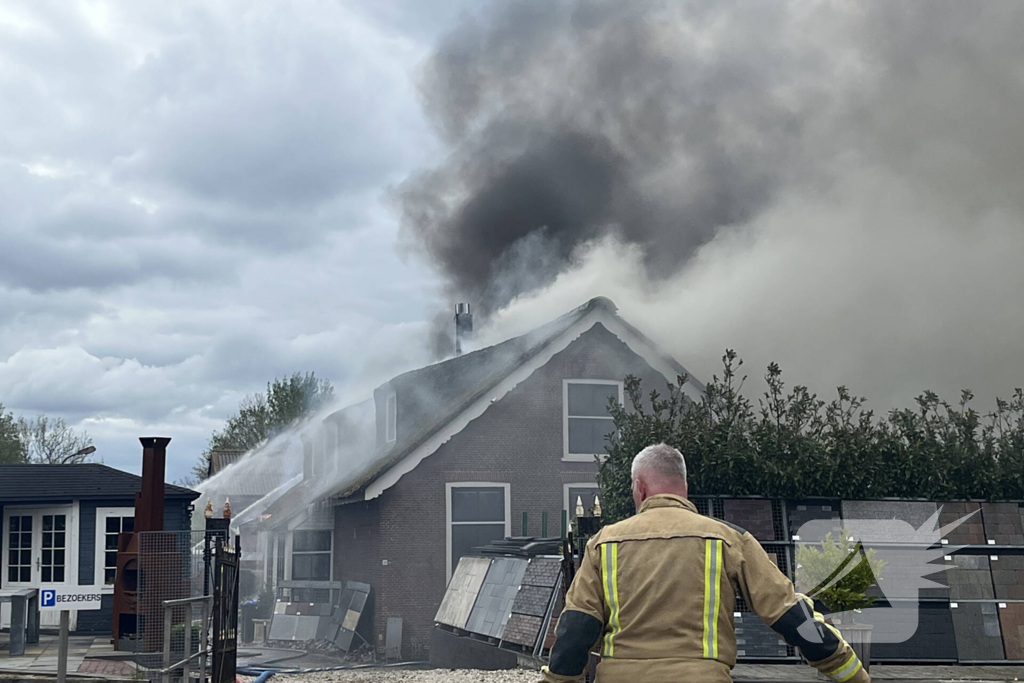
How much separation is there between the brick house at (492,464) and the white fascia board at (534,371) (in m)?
0.03

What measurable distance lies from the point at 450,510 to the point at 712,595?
16.5m

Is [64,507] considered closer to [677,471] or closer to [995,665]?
[995,665]

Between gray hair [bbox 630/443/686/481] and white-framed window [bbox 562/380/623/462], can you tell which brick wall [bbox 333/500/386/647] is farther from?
gray hair [bbox 630/443/686/481]

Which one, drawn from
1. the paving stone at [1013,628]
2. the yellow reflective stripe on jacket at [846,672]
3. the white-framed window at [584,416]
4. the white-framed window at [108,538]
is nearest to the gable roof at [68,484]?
the white-framed window at [108,538]

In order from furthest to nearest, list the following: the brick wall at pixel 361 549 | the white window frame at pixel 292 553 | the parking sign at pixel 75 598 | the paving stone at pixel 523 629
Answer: the white window frame at pixel 292 553 → the brick wall at pixel 361 549 → the parking sign at pixel 75 598 → the paving stone at pixel 523 629

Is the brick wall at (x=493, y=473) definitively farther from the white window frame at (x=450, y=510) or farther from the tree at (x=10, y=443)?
the tree at (x=10, y=443)

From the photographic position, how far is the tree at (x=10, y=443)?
195 ft

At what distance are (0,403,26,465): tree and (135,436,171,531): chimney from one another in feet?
167

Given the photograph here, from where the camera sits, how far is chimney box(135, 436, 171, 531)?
1367 centimetres

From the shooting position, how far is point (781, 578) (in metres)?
3.25

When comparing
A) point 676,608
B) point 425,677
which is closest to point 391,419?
point 425,677

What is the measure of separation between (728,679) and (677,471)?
75 cm

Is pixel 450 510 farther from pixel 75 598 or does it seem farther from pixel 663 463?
pixel 663 463

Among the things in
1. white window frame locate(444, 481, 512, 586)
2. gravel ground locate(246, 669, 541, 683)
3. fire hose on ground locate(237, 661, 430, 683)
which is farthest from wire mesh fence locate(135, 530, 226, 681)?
white window frame locate(444, 481, 512, 586)
